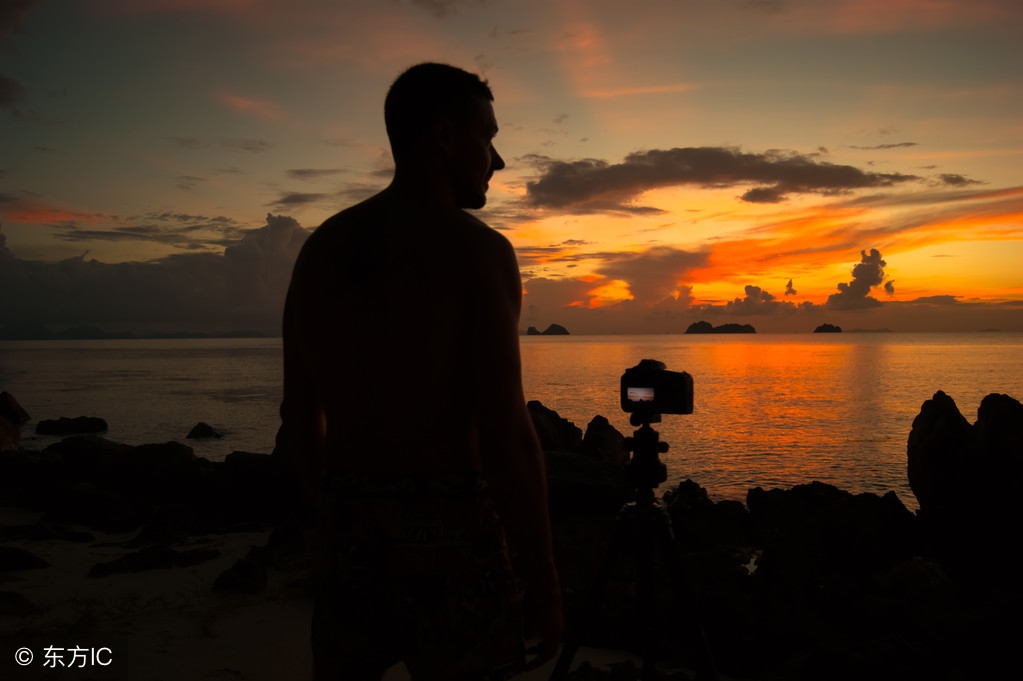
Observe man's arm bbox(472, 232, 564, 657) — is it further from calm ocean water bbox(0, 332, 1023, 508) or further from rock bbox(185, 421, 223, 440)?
rock bbox(185, 421, 223, 440)

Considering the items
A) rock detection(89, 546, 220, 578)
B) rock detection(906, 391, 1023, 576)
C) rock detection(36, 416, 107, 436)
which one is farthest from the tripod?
rock detection(36, 416, 107, 436)

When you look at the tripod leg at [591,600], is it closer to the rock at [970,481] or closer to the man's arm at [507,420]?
the man's arm at [507,420]

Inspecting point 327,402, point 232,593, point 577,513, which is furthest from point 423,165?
point 577,513

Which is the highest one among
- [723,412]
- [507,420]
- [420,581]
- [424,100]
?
[424,100]

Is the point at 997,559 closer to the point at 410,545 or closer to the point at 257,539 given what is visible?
the point at 257,539

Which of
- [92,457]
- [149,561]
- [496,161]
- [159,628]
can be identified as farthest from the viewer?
[92,457]

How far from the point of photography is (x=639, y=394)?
10.6 feet

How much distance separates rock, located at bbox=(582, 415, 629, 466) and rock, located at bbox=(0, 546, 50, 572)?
11.3 meters

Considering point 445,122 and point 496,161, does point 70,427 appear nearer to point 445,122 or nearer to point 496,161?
point 496,161

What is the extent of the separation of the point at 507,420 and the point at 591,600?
1.99 meters

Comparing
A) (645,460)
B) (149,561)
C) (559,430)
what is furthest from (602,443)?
(645,460)

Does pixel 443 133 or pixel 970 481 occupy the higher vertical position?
pixel 443 133

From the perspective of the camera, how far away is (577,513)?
7.95 m

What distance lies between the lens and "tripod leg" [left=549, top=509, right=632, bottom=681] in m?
3.18
